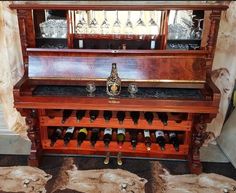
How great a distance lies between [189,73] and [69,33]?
39.6 inches

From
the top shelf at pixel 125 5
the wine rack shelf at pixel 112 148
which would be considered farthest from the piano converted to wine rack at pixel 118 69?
the wine rack shelf at pixel 112 148

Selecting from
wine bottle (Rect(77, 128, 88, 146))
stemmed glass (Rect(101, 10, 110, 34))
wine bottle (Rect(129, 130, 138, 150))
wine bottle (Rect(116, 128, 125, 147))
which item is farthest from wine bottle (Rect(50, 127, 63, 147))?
stemmed glass (Rect(101, 10, 110, 34))

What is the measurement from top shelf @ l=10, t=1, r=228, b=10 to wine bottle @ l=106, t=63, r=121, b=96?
441 millimetres

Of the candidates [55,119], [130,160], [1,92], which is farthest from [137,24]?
[1,92]

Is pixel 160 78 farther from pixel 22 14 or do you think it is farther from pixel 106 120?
pixel 22 14

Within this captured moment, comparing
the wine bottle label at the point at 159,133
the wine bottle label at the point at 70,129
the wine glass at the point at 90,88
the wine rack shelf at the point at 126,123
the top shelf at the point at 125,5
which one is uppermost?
the top shelf at the point at 125,5

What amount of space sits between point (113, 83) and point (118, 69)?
0.20 metres

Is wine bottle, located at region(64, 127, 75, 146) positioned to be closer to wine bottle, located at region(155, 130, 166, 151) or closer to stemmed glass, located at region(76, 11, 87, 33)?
wine bottle, located at region(155, 130, 166, 151)

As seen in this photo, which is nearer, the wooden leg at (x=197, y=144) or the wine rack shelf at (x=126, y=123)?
the wooden leg at (x=197, y=144)

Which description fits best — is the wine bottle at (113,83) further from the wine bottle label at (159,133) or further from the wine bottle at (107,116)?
the wine bottle label at (159,133)

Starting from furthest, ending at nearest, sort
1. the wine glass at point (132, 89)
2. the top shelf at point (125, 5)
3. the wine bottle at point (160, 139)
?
the wine bottle at point (160, 139), the wine glass at point (132, 89), the top shelf at point (125, 5)

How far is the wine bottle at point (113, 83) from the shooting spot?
6.40 feet

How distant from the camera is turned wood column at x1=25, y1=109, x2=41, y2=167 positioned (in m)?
2.12

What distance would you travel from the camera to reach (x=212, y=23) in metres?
1.95
